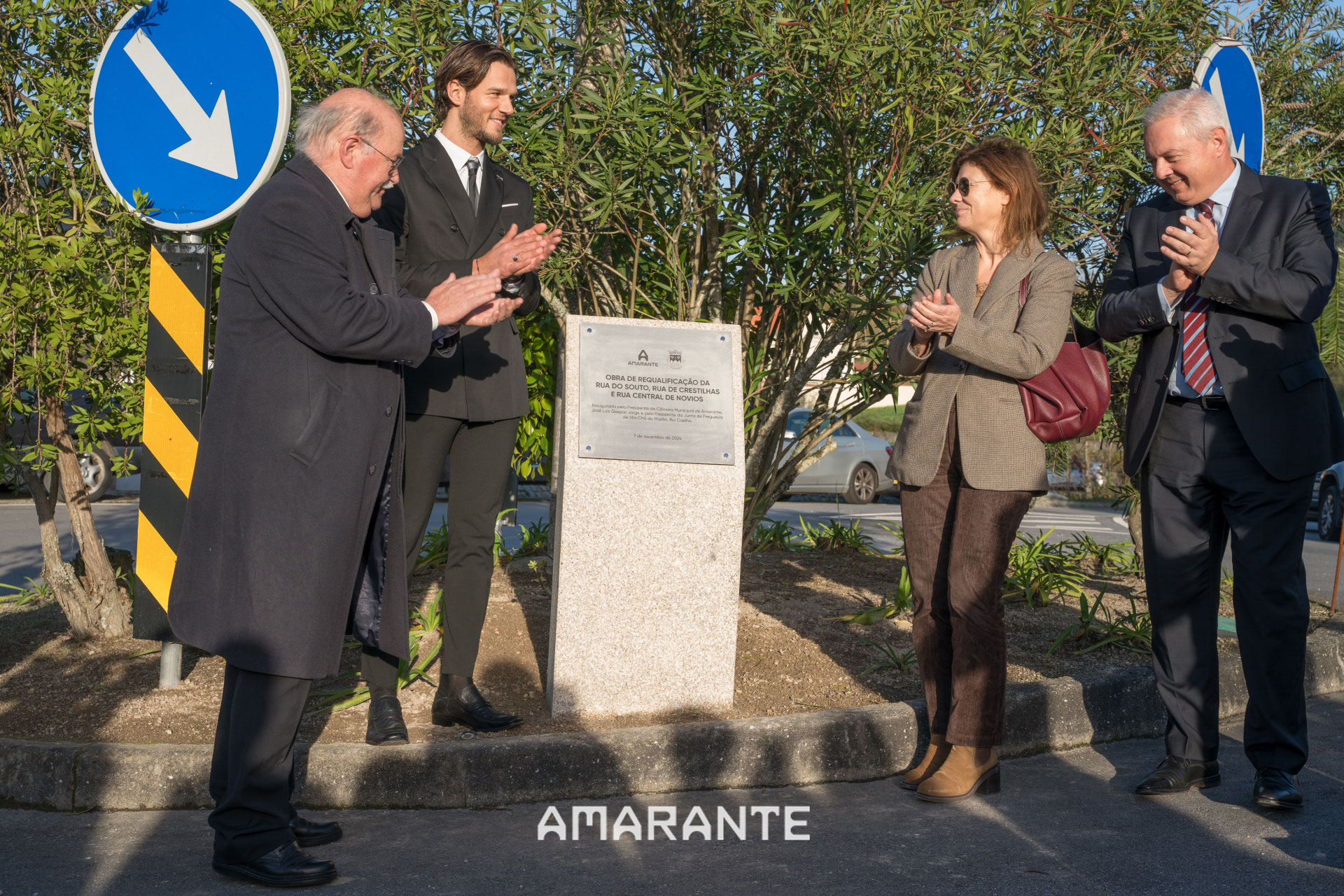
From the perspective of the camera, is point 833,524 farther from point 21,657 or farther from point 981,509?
point 21,657

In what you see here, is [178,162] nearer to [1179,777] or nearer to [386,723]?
[386,723]

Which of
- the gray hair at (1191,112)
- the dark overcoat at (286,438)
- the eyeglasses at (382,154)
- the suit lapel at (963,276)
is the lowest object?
the dark overcoat at (286,438)

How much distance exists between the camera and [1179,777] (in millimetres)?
3688

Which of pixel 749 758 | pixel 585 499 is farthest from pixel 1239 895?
pixel 585 499

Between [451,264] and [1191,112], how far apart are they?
94.3 inches

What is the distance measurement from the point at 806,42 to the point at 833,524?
3.88 meters

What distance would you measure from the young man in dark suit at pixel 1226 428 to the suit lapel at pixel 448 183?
218 cm

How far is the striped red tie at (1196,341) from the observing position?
3.70 metres

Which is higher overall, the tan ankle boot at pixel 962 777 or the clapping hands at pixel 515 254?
the clapping hands at pixel 515 254

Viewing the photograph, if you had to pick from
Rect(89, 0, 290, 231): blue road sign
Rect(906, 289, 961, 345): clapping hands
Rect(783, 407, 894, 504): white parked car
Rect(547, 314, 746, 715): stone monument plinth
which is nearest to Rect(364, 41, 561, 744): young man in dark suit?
Rect(547, 314, 746, 715): stone monument plinth

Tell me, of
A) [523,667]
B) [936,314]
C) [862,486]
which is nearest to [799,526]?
[862,486]

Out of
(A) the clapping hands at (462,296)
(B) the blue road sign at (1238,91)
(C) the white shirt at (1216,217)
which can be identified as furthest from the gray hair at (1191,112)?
(A) the clapping hands at (462,296)

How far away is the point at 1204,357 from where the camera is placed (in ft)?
12.2

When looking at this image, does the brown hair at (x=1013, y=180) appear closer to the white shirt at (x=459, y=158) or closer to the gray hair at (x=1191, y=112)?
the gray hair at (x=1191, y=112)
